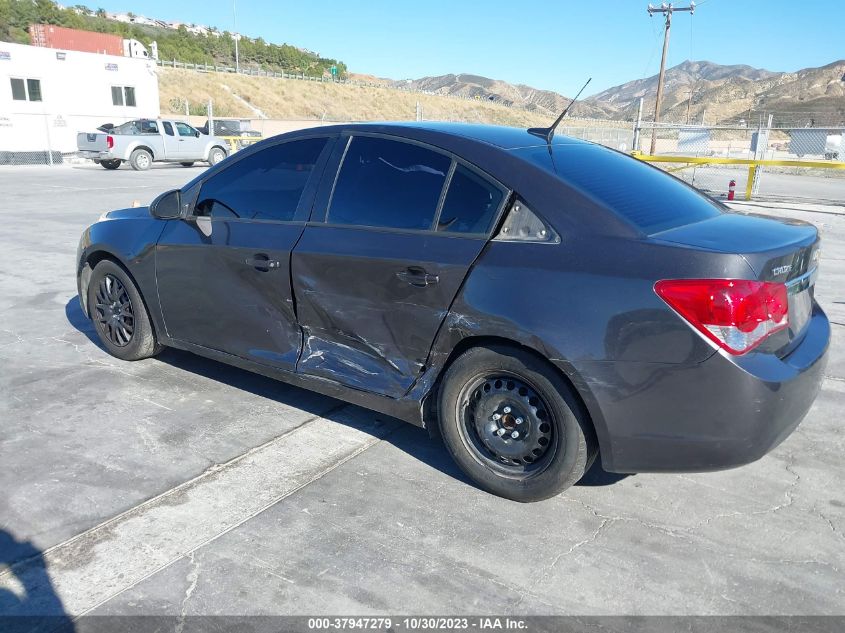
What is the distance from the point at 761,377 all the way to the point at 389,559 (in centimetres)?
162

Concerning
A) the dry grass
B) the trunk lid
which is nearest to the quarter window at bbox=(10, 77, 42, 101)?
the trunk lid

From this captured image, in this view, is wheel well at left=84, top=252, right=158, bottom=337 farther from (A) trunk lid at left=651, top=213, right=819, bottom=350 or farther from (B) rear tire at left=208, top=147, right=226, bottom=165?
(B) rear tire at left=208, top=147, right=226, bottom=165

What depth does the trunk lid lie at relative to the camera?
2760 millimetres

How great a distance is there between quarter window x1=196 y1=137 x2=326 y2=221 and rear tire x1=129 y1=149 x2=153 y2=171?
21452 mm

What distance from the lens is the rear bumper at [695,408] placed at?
2680mm

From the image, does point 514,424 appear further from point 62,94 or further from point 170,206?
point 62,94

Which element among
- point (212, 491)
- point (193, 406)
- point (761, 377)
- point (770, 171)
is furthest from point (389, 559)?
point (770, 171)

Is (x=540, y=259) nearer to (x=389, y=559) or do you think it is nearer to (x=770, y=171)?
(x=389, y=559)

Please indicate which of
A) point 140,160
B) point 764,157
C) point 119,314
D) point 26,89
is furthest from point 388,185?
point 26,89

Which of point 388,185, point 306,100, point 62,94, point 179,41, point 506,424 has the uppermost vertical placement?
point 179,41

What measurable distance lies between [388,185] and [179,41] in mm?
111216

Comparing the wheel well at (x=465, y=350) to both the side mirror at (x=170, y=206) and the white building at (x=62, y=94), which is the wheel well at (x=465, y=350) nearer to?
the side mirror at (x=170, y=206)

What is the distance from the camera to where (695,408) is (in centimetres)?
273

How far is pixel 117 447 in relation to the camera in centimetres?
373
